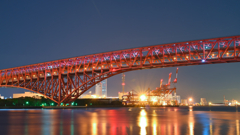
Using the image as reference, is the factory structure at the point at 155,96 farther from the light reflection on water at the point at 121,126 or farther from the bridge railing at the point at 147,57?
the light reflection on water at the point at 121,126

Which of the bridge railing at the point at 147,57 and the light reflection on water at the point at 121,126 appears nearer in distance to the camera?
the light reflection on water at the point at 121,126

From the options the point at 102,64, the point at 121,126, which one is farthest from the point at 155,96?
the point at 121,126

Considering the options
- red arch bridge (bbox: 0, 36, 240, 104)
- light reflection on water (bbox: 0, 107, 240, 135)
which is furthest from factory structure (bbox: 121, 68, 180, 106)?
light reflection on water (bbox: 0, 107, 240, 135)

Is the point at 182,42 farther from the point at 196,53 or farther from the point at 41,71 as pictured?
the point at 41,71

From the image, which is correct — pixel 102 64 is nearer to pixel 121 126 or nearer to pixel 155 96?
pixel 121 126

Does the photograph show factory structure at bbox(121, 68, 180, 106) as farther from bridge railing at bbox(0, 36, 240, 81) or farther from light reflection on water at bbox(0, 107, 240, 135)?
light reflection on water at bbox(0, 107, 240, 135)

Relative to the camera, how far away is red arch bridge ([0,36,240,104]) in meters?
49.9

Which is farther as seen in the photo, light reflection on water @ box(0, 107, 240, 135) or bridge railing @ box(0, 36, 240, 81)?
bridge railing @ box(0, 36, 240, 81)

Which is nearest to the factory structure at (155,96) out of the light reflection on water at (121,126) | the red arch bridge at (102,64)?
the red arch bridge at (102,64)

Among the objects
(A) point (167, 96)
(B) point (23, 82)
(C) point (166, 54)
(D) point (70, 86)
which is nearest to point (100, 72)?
(D) point (70, 86)

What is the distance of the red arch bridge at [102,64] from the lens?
4987 cm

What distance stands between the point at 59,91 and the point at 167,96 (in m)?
103

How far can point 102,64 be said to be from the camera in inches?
2494

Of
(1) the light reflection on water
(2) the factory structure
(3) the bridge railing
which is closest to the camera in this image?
(1) the light reflection on water
